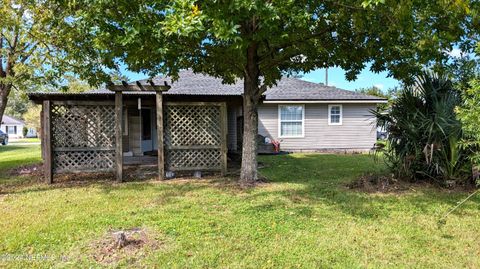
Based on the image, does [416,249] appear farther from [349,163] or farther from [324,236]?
[349,163]

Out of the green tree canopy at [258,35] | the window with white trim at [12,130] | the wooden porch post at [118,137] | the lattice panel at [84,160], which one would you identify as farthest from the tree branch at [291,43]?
the window with white trim at [12,130]

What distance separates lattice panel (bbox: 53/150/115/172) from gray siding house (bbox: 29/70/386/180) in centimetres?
1

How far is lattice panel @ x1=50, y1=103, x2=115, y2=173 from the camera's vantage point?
7539mm

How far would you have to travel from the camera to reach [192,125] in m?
8.09

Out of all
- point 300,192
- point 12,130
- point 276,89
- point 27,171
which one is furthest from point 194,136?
point 12,130

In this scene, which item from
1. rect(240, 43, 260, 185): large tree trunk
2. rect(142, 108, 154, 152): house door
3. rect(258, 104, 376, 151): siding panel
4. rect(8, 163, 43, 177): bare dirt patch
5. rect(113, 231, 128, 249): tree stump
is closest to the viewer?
rect(113, 231, 128, 249): tree stump

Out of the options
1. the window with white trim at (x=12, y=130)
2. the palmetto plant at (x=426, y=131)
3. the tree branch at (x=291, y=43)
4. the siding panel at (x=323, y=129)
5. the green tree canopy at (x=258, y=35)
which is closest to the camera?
the green tree canopy at (x=258, y=35)

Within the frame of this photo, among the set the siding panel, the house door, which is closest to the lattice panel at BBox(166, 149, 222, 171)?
the house door

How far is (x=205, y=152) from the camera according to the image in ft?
26.9

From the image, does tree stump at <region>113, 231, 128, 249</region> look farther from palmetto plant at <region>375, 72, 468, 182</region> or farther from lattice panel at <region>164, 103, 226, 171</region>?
palmetto plant at <region>375, 72, 468, 182</region>

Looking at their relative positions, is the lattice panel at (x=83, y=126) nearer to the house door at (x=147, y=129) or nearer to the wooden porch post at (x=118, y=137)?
the wooden porch post at (x=118, y=137)

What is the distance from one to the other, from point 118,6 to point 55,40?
9.80ft

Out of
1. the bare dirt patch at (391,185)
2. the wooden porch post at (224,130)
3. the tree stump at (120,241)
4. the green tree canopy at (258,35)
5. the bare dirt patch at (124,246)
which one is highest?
the green tree canopy at (258,35)

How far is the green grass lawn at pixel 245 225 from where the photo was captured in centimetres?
341
